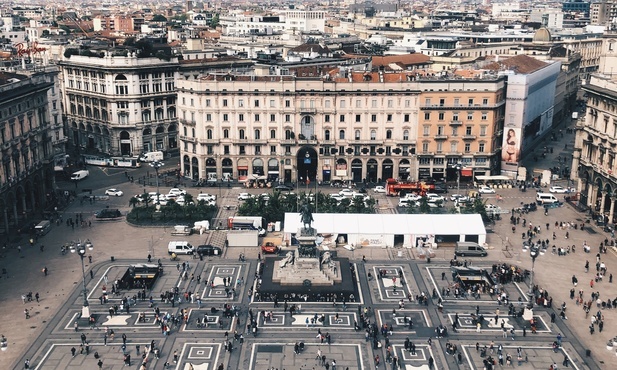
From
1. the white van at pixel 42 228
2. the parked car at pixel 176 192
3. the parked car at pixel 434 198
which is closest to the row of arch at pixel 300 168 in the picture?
the parked car at pixel 176 192

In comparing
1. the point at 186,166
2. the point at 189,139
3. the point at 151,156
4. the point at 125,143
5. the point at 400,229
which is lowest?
the point at 151,156

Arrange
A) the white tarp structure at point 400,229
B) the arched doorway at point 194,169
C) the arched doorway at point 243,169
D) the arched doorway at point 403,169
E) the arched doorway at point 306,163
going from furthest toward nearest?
the arched doorway at point 194,169
the arched doorway at point 243,169
the arched doorway at point 306,163
the arched doorway at point 403,169
the white tarp structure at point 400,229

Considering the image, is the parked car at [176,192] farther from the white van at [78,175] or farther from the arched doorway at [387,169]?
the arched doorway at [387,169]

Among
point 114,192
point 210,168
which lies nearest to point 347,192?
point 210,168

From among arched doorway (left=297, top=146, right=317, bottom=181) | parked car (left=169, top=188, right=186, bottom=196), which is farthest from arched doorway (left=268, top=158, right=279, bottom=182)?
parked car (left=169, top=188, right=186, bottom=196)

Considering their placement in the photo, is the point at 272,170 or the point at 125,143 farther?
the point at 125,143

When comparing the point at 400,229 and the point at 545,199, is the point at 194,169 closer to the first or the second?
the point at 400,229
